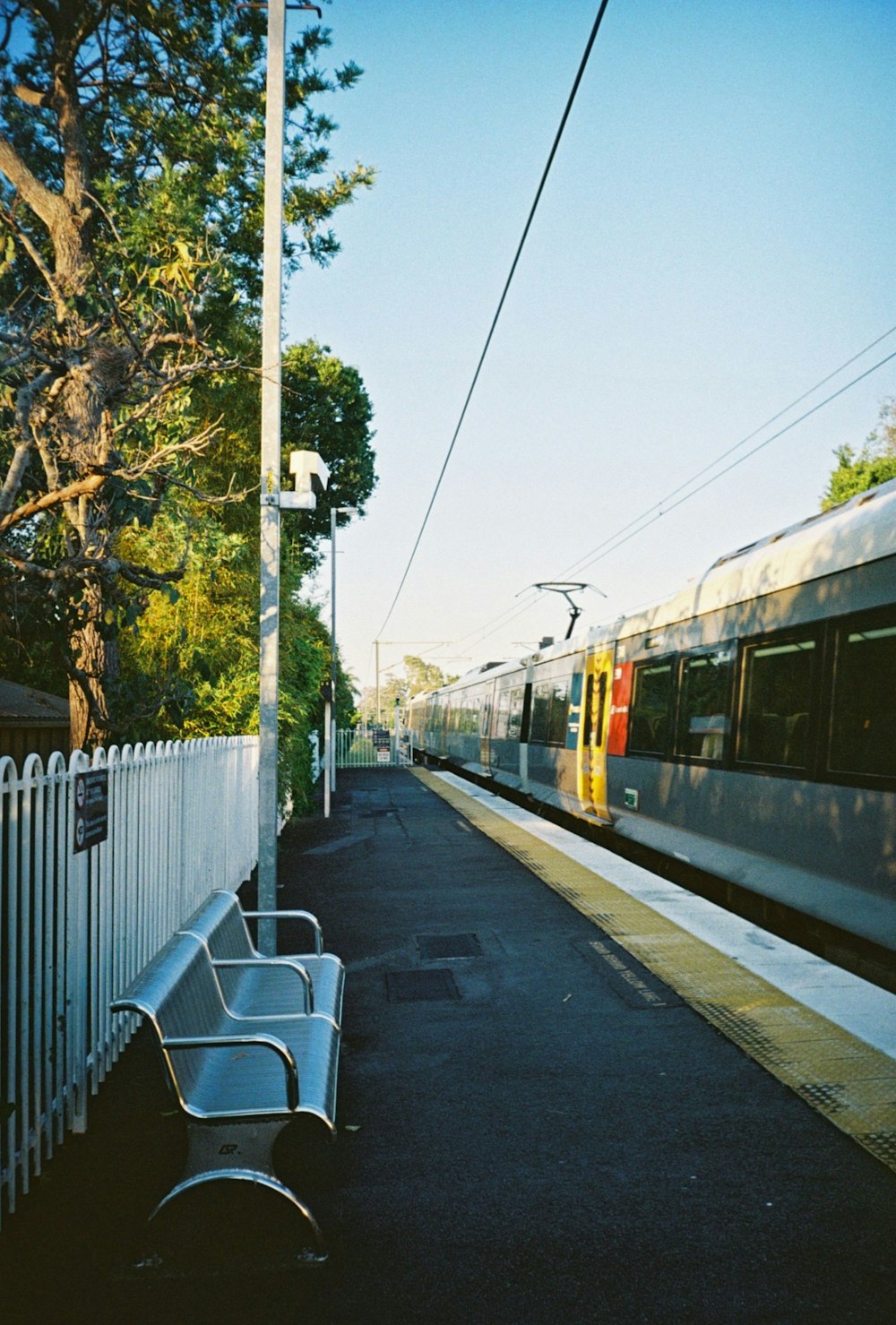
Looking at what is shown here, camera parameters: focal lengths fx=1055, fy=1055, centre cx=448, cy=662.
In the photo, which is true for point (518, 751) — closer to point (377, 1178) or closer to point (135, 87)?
point (135, 87)

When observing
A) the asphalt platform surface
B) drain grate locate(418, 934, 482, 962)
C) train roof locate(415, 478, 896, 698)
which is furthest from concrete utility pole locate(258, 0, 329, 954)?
train roof locate(415, 478, 896, 698)

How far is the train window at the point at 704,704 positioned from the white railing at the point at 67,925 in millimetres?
4967

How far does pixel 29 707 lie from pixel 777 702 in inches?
383

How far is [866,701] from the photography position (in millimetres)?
6824

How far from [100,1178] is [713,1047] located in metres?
2.88

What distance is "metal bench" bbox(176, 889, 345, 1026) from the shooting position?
467 centimetres

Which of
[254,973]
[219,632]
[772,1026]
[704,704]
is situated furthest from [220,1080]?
[219,632]

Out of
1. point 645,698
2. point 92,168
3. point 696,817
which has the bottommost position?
point 696,817

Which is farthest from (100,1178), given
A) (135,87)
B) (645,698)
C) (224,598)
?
(135,87)

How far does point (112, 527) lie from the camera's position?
660 centimetres

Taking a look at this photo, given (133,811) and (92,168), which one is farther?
(92,168)

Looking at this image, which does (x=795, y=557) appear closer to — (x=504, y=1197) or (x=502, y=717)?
(x=504, y=1197)

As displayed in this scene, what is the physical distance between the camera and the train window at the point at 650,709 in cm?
1131

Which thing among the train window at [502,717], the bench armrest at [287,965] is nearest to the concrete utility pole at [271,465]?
the bench armrest at [287,965]
